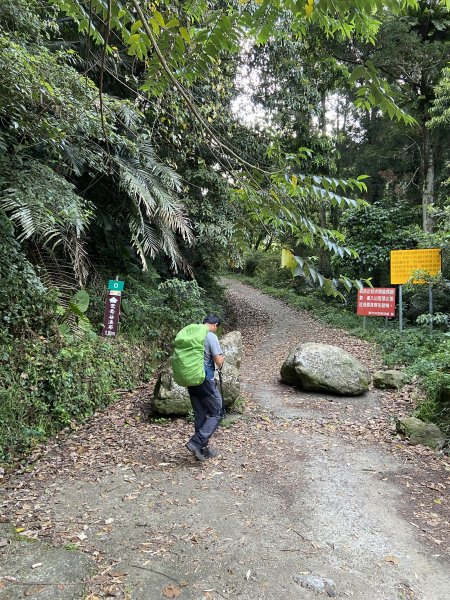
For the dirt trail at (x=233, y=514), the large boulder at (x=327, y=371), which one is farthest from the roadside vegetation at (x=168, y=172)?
the large boulder at (x=327, y=371)

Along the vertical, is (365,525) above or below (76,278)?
below

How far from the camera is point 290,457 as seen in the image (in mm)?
4594

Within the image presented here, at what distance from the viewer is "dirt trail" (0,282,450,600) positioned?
2602mm

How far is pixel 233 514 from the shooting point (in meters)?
3.41

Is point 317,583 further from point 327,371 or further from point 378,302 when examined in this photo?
point 378,302

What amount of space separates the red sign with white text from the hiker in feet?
23.0

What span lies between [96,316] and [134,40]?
577 cm

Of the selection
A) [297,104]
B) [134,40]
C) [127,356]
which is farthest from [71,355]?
[297,104]

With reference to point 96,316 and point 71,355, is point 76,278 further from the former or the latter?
point 71,355

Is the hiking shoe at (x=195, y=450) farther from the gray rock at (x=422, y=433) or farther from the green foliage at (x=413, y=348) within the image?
the green foliage at (x=413, y=348)

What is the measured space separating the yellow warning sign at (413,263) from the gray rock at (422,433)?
490cm

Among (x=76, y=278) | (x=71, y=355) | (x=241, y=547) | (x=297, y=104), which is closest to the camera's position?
(x=241, y=547)

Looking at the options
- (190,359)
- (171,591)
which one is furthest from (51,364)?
(171,591)

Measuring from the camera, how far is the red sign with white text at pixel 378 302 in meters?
10.1
